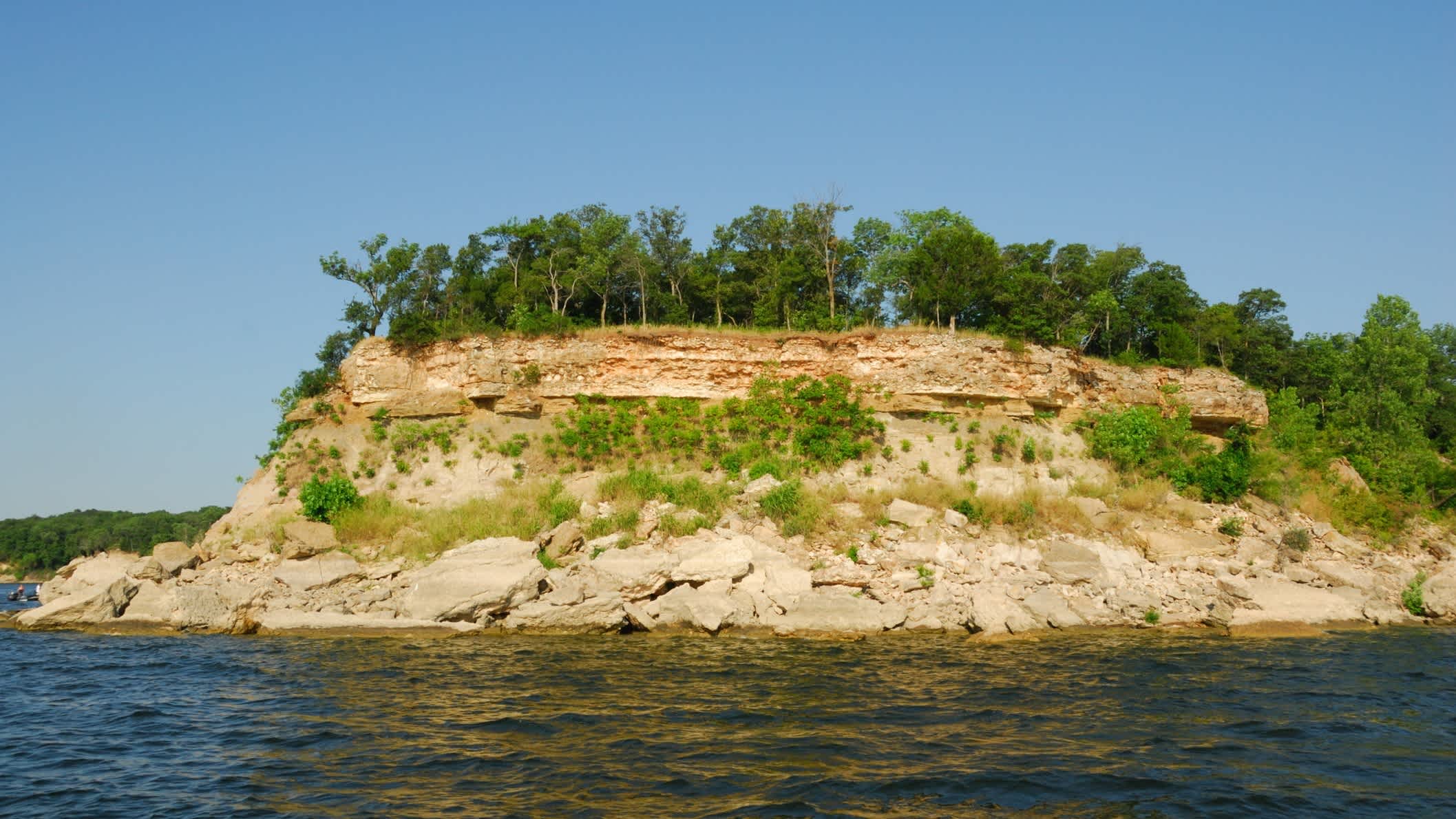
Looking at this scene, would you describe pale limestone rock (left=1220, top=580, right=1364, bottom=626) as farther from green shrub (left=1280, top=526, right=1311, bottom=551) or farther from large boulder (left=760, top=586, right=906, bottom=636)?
large boulder (left=760, top=586, right=906, bottom=636)

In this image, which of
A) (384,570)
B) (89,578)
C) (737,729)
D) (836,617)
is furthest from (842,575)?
(89,578)

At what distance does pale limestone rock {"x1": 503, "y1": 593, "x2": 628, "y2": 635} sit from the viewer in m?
18.3

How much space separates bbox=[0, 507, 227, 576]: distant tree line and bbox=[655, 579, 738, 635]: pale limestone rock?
60.0m

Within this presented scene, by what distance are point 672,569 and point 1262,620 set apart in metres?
12.8

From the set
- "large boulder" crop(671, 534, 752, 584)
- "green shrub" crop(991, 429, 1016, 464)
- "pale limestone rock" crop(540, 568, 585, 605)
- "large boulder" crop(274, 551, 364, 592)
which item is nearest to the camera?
"pale limestone rock" crop(540, 568, 585, 605)

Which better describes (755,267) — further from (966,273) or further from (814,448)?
(814,448)

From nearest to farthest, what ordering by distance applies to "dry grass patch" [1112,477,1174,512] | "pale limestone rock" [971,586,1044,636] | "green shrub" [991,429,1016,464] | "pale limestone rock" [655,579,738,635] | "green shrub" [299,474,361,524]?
"pale limestone rock" [971,586,1044,636] < "pale limestone rock" [655,579,738,635] < "dry grass patch" [1112,477,1174,512] < "green shrub" [299,474,361,524] < "green shrub" [991,429,1016,464]

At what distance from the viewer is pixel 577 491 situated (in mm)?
25547

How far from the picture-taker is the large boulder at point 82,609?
20.2 metres

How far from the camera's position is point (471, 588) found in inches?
733

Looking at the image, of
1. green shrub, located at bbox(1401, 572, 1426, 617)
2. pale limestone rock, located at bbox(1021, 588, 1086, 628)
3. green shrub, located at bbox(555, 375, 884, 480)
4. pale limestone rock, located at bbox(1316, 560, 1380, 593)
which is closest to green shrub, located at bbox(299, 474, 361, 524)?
green shrub, located at bbox(555, 375, 884, 480)

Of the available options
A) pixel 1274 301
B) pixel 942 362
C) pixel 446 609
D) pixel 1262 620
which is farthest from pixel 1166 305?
pixel 446 609

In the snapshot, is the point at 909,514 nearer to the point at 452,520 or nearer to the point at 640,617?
the point at 640,617

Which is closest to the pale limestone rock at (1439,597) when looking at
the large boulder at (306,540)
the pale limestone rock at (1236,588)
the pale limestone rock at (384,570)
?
the pale limestone rock at (1236,588)
